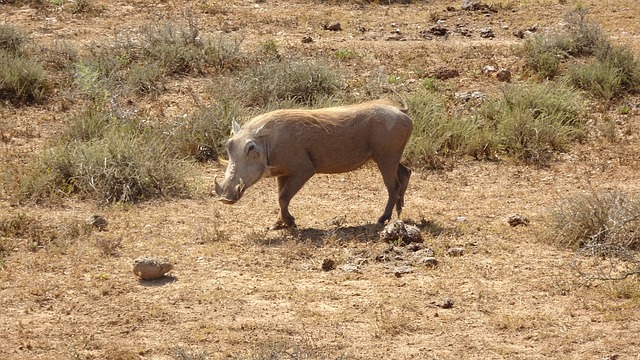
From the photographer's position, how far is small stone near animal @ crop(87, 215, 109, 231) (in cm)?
903

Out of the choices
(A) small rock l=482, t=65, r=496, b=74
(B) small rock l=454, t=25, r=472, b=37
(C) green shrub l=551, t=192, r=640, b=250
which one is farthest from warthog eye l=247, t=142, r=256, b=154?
(B) small rock l=454, t=25, r=472, b=37

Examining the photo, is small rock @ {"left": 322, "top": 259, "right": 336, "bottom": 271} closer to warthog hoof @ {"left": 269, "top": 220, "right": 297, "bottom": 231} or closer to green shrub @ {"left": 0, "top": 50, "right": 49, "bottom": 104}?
warthog hoof @ {"left": 269, "top": 220, "right": 297, "bottom": 231}

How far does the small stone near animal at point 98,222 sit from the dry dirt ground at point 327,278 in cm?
10

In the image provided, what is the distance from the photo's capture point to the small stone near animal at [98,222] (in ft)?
29.6

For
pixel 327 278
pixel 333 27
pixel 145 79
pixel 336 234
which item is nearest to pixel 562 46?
pixel 333 27

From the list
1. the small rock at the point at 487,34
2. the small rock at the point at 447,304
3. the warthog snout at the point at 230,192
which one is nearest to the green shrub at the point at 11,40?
the warthog snout at the point at 230,192

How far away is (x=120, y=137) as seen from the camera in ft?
35.6

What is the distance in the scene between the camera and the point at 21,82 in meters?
13.0

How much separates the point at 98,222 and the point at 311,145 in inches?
78.2

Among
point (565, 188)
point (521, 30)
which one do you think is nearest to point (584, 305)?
point (565, 188)

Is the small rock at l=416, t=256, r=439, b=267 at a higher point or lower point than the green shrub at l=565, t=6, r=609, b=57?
higher

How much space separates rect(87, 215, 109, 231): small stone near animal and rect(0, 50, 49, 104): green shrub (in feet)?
14.5

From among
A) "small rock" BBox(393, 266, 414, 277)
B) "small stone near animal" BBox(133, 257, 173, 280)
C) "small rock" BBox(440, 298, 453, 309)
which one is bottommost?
"small rock" BBox(393, 266, 414, 277)

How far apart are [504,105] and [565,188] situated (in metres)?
2.09
